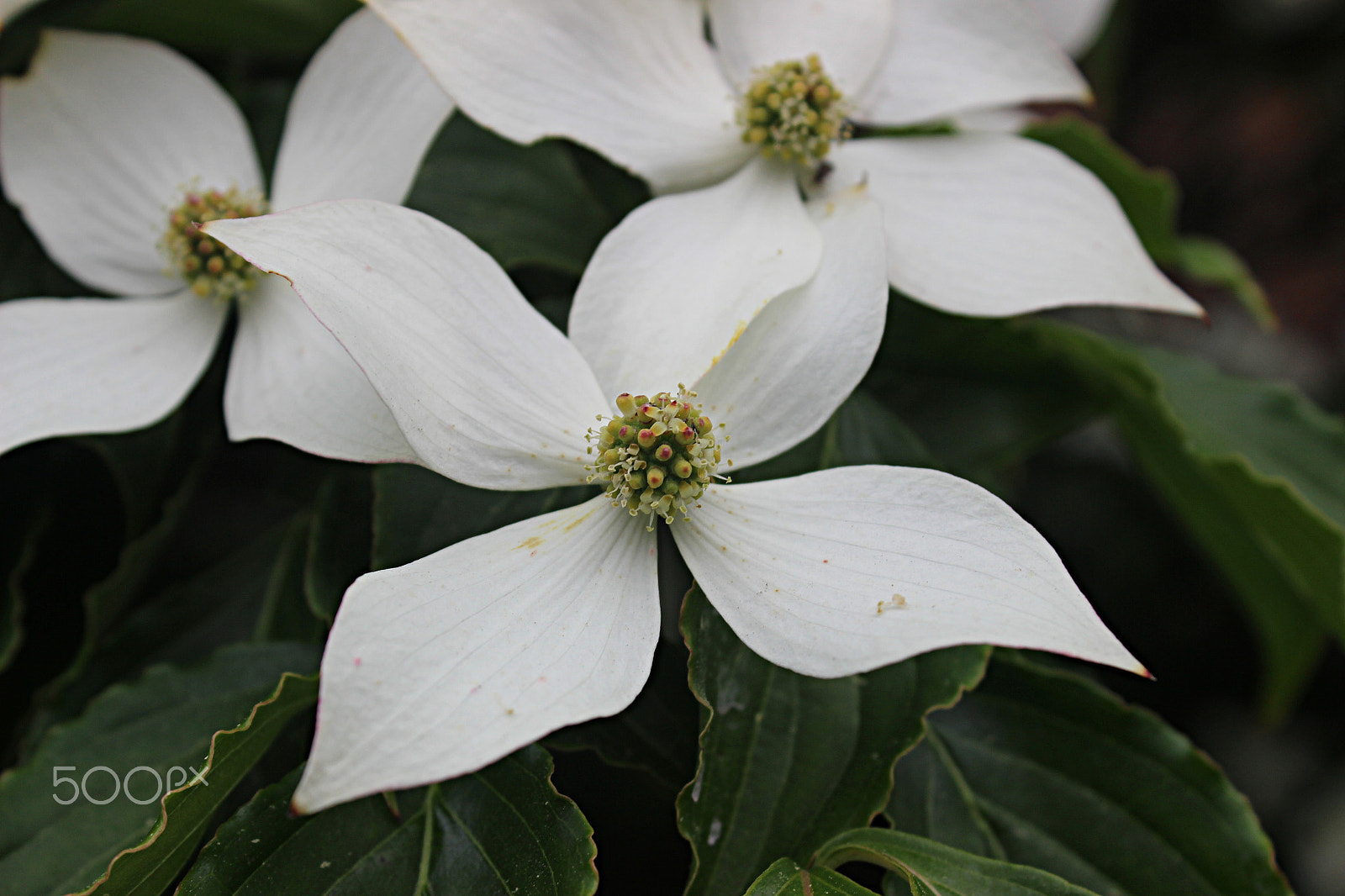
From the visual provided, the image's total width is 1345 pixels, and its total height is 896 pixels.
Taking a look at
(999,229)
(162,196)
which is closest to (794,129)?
(999,229)

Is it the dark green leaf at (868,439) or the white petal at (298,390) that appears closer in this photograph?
the white petal at (298,390)

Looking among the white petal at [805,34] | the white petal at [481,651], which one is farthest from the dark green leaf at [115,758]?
the white petal at [805,34]

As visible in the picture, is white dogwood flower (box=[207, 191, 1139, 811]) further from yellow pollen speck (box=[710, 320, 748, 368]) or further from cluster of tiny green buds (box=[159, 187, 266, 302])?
cluster of tiny green buds (box=[159, 187, 266, 302])

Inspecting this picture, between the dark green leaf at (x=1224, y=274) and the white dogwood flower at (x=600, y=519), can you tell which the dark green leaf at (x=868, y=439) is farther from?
the dark green leaf at (x=1224, y=274)

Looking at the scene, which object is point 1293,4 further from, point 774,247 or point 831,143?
point 774,247

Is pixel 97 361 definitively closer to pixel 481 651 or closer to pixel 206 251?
pixel 206 251

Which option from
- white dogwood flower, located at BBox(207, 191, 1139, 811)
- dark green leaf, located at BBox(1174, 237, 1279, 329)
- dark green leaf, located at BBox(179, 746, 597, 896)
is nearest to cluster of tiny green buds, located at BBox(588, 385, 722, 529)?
white dogwood flower, located at BBox(207, 191, 1139, 811)
